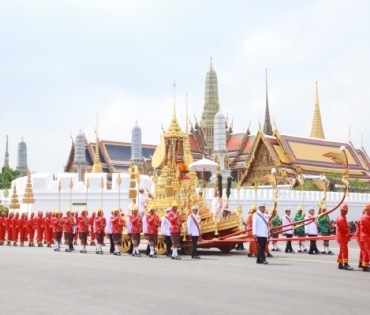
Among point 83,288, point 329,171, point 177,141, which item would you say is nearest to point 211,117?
point 329,171

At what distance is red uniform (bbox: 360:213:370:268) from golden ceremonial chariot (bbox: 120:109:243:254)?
183 inches

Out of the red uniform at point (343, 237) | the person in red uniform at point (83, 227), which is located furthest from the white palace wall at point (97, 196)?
the red uniform at point (343, 237)

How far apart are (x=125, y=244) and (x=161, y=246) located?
160 cm

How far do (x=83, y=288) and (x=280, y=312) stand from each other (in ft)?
10.5

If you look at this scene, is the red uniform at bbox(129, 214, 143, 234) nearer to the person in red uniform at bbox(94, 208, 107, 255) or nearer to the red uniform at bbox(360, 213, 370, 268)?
the person in red uniform at bbox(94, 208, 107, 255)

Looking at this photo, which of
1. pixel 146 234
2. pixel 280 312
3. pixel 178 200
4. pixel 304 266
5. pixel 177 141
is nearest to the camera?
pixel 280 312

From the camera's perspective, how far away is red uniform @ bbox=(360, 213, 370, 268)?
481 inches

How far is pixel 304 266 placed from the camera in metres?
13.6

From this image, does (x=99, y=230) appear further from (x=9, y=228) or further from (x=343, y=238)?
(x=9, y=228)

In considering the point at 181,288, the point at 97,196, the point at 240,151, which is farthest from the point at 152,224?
the point at 240,151

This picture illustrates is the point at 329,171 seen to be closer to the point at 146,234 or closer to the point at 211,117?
the point at 211,117

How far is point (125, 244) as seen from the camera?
62.8 feet

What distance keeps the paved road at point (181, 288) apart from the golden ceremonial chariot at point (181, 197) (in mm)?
3086

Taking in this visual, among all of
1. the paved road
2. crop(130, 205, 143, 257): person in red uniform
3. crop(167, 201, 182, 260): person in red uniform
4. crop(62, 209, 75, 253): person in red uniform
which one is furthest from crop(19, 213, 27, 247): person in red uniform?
the paved road
